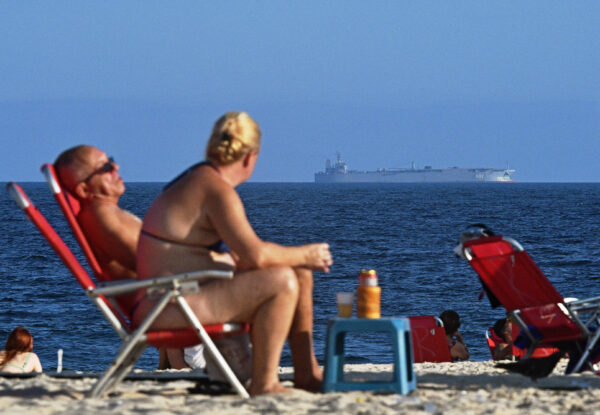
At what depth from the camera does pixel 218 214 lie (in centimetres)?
388

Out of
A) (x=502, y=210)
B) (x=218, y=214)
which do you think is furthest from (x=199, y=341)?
(x=502, y=210)

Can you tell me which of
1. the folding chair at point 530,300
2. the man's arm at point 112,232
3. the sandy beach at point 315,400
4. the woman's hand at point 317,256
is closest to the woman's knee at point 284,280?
the woman's hand at point 317,256

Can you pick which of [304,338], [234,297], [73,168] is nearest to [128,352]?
[234,297]

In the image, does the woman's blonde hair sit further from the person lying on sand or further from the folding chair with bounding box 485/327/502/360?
the folding chair with bounding box 485/327/502/360

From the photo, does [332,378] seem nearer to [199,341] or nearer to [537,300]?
[199,341]

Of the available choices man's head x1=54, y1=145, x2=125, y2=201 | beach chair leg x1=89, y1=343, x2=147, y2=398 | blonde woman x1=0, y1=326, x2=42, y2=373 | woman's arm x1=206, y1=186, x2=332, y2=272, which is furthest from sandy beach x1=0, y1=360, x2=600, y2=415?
blonde woman x1=0, y1=326, x2=42, y2=373

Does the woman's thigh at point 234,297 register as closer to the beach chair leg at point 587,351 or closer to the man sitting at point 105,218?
the man sitting at point 105,218

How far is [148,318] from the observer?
3.91 m

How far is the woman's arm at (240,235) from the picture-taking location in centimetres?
386

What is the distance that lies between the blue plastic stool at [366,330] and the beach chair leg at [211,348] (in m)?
0.40

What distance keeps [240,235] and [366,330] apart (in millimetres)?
749

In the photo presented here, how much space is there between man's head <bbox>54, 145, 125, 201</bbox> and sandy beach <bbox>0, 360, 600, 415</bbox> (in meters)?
0.86

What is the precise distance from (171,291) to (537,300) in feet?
8.03

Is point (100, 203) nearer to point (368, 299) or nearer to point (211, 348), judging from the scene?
point (211, 348)
